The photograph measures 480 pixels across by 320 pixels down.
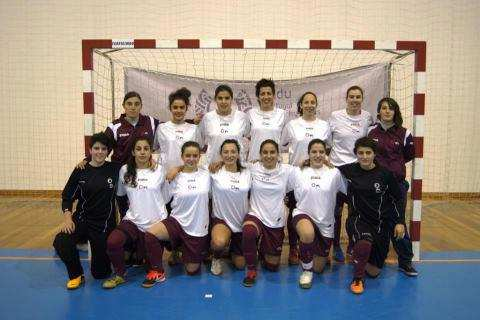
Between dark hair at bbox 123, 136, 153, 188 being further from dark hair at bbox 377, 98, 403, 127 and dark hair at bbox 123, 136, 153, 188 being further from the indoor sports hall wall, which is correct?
the indoor sports hall wall

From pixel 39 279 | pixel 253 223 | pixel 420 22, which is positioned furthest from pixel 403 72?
pixel 39 279

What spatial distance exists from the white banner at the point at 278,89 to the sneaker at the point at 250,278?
263 centimetres

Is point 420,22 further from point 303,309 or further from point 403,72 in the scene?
point 303,309

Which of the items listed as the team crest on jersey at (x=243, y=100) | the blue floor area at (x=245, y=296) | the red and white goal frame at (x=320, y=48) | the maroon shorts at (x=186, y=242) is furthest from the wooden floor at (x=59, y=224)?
the team crest on jersey at (x=243, y=100)

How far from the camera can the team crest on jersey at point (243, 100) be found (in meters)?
5.94

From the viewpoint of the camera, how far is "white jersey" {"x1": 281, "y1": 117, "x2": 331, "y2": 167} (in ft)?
13.9

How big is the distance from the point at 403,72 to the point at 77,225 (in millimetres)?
5810

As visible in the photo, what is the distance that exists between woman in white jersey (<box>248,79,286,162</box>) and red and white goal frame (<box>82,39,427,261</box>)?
506 millimetres

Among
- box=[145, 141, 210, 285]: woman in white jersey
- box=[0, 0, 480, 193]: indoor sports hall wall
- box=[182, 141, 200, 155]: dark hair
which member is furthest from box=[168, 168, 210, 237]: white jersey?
box=[0, 0, 480, 193]: indoor sports hall wall

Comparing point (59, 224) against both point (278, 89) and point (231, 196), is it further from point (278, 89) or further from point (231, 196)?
point (278, 89)

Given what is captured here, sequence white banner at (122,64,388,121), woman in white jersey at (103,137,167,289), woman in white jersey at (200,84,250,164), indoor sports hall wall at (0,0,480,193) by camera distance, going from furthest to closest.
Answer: indoor sports hall wall at (0,0,480,193) → white banner at (122,64,388,121) → woman in white jersey at (200,84,250,164) → woman in white jersey at (103,137,167,289)

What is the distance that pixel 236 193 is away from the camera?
4086 millimetres

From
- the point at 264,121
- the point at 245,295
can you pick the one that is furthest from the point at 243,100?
the point at 245,295

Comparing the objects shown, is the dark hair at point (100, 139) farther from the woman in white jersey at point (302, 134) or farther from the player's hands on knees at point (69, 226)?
the woman in white jersey at point (302, 134)
